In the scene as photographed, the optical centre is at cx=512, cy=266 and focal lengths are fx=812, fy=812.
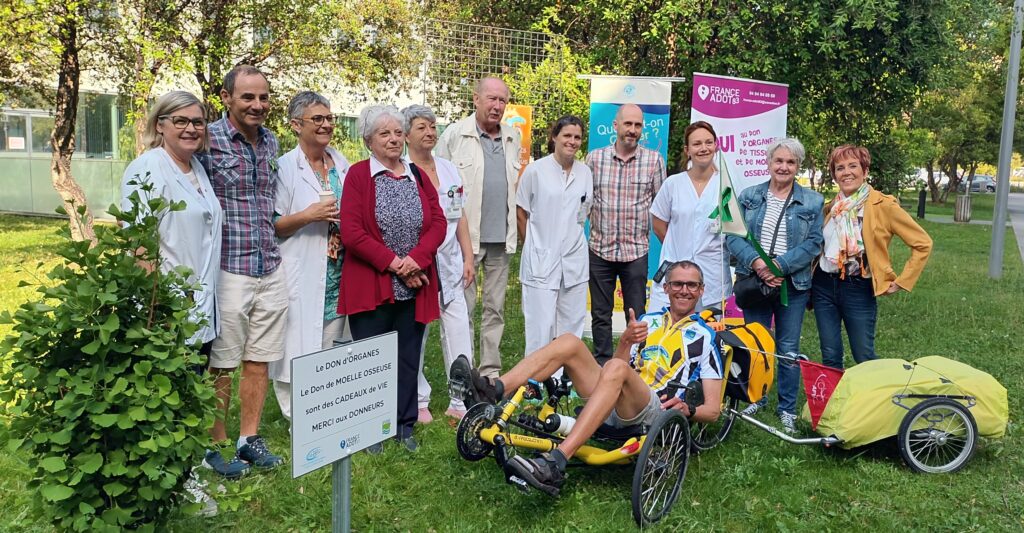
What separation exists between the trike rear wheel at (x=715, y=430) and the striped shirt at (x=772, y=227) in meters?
0.99

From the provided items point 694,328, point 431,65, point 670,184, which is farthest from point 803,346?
point 431,65

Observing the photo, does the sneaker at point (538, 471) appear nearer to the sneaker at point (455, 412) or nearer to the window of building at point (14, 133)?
the sneaker at point (455, 412)

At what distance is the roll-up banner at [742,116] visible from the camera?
315 inches

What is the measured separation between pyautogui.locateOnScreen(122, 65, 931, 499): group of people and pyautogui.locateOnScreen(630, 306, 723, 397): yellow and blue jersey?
0.06 feet

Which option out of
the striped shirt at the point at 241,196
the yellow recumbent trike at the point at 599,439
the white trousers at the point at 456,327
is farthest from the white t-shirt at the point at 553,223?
the striped shirt at the point at 241,196

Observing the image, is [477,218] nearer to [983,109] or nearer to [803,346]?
[803,346]

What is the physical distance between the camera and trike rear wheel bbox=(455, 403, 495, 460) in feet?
12.4

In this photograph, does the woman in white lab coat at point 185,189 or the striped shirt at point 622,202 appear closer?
the woman in white lab coat at point 185,189

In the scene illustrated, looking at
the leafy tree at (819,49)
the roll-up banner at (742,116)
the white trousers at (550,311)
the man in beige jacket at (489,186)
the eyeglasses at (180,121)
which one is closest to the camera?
the eyeglasses at (180,121)

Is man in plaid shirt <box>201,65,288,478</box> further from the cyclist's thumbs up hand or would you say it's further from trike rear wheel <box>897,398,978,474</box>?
trike rear wheel <box>897,398,978,474</box>

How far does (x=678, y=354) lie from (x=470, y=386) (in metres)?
1.26

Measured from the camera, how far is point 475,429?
3828 mm

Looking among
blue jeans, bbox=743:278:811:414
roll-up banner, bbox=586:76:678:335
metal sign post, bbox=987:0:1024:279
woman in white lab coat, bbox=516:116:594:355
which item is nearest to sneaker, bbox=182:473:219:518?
woman in white lab coat, bbox=516:116:594:355

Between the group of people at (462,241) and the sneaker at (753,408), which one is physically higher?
the group of people at (462,241)
